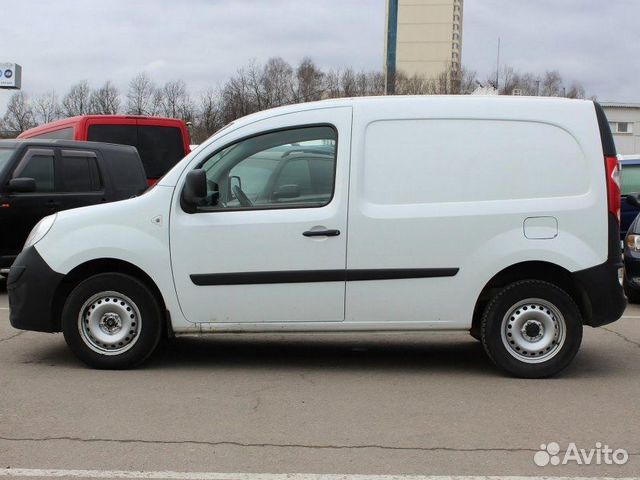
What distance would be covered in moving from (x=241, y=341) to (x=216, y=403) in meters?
2.07

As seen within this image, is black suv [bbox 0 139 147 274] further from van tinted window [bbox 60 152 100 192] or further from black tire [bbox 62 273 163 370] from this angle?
black tire [bbox 62 273 163 370]

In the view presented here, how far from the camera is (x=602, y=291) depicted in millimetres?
5859

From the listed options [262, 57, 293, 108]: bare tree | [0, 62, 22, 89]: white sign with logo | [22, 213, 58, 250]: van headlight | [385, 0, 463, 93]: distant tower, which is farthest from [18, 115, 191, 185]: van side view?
[385, 0, 463, 93]: distant tower

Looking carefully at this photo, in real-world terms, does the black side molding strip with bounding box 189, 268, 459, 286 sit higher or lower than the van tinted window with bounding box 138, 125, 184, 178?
lower

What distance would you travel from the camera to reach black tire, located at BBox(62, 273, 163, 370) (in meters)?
6.00

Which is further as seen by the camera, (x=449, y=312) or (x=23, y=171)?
(x=23, y=171)

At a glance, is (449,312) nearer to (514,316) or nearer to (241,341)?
(514,316)

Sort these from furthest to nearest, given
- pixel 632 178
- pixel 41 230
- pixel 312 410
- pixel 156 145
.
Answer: pixel 632 178 → pixel 156 145 → pixel 41 230 → pixel 312 410

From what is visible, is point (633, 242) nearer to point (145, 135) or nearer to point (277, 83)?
point (145, 135)

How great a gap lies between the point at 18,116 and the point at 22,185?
6192 cm

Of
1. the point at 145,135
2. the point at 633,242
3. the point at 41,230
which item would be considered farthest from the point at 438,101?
the point at 145,135

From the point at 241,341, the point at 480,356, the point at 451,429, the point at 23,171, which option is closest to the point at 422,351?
the point at 480,356

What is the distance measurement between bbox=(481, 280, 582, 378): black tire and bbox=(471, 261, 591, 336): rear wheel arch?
12cm

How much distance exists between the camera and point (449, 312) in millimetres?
5922
